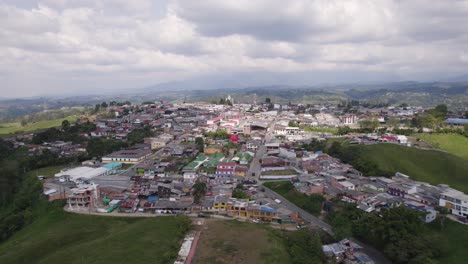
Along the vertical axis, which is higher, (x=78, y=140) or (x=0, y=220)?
(x=78, y=140)

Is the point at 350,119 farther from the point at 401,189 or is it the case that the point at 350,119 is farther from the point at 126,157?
the point at 126,157

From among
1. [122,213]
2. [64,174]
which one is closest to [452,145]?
[122,213]

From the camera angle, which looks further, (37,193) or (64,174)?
(64,174)

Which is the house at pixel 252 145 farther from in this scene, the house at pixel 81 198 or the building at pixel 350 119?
the building at pixel 350 119

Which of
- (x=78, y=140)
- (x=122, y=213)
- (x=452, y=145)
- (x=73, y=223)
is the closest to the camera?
(x=73, y=223)

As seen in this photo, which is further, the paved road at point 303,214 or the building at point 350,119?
the building at point 350,119

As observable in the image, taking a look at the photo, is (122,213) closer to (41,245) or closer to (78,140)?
(41,245)

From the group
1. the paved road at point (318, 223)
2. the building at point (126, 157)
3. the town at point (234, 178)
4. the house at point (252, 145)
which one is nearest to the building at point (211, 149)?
the town at point (234, 178)
